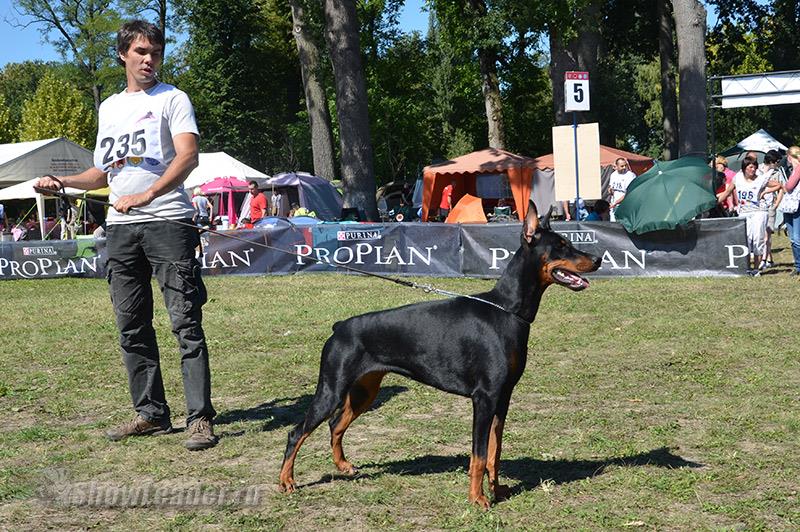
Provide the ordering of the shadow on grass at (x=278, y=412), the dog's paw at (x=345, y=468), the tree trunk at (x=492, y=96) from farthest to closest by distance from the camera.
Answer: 1. the tree trunk at (x=492, y=96)
2. the shadow on grass at (x=278, y=412)
3. the dog's paw at (x=345, y=468)

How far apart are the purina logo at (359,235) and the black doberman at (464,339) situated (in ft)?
37.8

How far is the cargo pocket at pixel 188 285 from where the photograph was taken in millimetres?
5496

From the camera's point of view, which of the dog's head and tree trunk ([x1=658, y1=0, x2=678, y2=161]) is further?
tree trunk ([x1=658, y1=0, x2=678, y2=161])

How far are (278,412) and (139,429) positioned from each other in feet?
3.42

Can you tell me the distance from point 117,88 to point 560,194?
4229 cm

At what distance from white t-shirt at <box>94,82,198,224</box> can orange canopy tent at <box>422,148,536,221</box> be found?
66.3ft

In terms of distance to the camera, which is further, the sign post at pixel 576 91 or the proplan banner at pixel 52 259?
the proplan banner at pixel 52 259

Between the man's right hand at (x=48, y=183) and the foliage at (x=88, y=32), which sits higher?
the foliage at (x=88, y=32)

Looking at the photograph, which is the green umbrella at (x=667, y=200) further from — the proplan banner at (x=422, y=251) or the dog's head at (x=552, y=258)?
the dog's head at (x=552, y=258)

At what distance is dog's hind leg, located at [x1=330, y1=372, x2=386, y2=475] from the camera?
4.73 metres

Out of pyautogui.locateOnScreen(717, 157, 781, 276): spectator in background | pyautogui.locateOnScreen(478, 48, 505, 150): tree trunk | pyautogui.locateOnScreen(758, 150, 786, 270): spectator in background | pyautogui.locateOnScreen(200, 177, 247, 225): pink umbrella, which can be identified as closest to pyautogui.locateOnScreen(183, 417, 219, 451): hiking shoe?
pyautogui.locateOnScreen(717, 157, 781, 276): spectator in background

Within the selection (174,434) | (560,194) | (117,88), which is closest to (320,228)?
(560,194)

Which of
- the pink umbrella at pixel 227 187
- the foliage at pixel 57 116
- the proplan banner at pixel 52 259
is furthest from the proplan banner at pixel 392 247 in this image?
the foliage at pixel 57 116

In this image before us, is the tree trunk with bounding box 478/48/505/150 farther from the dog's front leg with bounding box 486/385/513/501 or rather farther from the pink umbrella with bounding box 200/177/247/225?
the dog's front leg with bounding box 486/385/513/501
